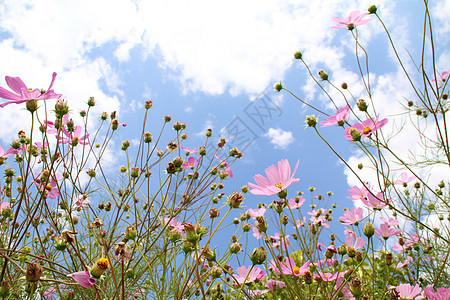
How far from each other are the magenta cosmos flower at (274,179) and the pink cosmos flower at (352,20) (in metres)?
0.88

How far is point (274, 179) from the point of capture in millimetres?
720

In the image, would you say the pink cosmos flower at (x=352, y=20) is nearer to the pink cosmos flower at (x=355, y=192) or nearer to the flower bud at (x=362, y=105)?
the flower bud at (x=362, y=105)

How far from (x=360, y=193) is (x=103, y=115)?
1386 millimetres

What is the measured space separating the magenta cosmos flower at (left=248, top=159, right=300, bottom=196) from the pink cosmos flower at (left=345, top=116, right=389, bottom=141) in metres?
0.36

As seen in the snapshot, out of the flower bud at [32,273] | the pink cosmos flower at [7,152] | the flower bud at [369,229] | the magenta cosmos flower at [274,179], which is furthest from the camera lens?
the pink cosmos flower at [7,152]

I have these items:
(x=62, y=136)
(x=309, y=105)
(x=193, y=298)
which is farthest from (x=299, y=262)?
(x=62, y=136)

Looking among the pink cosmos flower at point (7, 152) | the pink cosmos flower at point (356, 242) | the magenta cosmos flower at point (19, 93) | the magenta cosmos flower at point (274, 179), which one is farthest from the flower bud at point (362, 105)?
the pink cosmos flower at point (7, 152)

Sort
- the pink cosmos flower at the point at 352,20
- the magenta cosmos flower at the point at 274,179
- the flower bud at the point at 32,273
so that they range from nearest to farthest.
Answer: the flower bud at the point at 32,273
the magenta cosmos flower at the point at 274,179
the pink cosmos flower at the point at 352,20

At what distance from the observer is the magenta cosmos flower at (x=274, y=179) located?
67 centimetres

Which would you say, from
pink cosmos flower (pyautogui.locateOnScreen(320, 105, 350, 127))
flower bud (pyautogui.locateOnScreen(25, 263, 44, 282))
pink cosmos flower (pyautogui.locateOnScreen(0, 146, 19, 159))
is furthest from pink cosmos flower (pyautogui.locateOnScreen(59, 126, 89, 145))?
pink cosmos flower (pyautogui.locateOnScreen(320, 105, 350, 127))

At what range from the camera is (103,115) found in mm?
1579

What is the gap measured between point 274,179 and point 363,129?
18.1 inches

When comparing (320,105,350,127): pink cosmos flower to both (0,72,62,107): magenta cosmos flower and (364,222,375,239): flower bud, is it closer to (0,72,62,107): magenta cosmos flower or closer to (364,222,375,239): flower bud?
(364,222,375,239): flower bud

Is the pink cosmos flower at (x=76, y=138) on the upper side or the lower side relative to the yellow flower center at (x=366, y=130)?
upper
